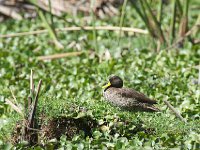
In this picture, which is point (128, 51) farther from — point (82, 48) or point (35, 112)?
point (35, 112)

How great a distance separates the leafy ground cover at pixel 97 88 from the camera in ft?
22.8

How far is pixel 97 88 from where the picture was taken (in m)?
9.45

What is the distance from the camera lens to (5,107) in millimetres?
8758

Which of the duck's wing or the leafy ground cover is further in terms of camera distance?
the duck's wing

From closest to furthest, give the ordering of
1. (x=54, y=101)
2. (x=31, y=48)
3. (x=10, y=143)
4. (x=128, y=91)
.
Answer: (x=10, y=143), (x=54, y=101), (x=128, y=91), (x=31, y=48)

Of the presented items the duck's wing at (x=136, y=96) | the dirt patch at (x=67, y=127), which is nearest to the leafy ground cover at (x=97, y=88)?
the dirt patch at (x=67, y=127)

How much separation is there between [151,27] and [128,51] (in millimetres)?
539

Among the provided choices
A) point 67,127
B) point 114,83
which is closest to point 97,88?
point 114,83

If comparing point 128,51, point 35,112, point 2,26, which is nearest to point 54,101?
point 35,112

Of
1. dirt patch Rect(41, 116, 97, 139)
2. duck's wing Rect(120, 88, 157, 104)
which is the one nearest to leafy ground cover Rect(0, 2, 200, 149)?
dirt patch Rect(41, 116, 97, 139)

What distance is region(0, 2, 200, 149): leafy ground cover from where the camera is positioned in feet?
22.8

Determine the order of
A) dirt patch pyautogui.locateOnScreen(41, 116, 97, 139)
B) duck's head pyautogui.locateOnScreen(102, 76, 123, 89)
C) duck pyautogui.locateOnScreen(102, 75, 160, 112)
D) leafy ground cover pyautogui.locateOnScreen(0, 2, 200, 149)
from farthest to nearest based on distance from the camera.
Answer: duck's head pyautogui.locateOnScreen(102, 76, 123, 89)
duck pyautogui.locateOnScreen(102, 75, 160, 112)
dirt patch pyautogui.locateOnScreen(41, 116, 97, 139)
leafy ground cover pyautogui.locateOnScreen(0, 2, 200, 149)

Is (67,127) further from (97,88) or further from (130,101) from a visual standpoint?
(97,88)

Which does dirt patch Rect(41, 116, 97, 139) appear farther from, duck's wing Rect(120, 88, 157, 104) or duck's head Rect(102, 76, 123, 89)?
duck's head Rect(102, 76, 123, 89)
